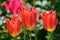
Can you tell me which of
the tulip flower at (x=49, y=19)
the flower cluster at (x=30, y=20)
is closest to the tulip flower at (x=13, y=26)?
the flower cluster at (x=30, y=20)

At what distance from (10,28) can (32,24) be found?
0.13 meters

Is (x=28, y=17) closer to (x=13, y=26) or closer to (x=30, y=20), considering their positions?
(x=30, y=20)

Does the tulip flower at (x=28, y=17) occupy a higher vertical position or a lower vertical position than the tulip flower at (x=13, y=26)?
higher

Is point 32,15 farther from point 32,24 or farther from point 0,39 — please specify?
point 0,39

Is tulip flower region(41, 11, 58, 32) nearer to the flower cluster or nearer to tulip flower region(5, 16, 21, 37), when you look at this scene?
the flower cluster

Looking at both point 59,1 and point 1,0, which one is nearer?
point 59,1

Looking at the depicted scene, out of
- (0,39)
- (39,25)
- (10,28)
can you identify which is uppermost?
(10,28)

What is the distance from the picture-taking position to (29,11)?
1.46 m

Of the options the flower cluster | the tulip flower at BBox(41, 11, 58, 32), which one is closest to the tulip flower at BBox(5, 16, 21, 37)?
the flower cluster

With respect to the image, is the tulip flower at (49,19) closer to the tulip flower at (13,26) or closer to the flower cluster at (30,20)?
the flower cluster at (30,20)

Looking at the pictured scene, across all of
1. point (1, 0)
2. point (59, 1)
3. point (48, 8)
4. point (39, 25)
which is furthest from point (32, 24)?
point (1, 0)

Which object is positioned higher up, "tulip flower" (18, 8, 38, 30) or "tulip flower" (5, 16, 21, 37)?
"tulip flower" (18, 8, 38, 30)

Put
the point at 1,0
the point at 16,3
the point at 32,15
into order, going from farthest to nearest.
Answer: the point at 1,0
the point at 16,3
the point at 32,15

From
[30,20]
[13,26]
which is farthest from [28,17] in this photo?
Result: [13,26]
